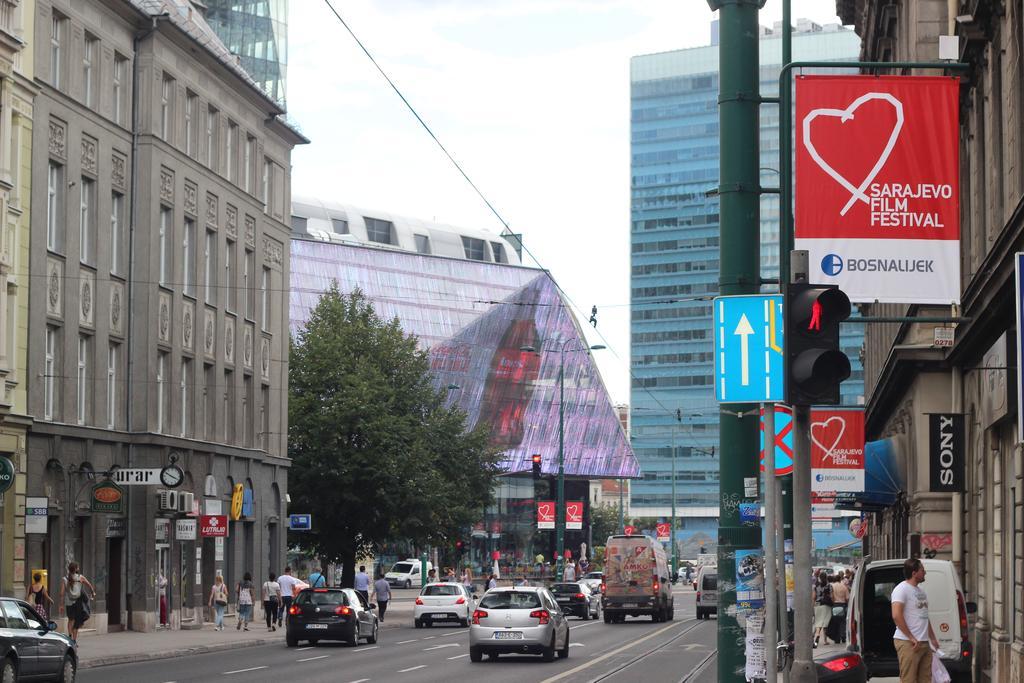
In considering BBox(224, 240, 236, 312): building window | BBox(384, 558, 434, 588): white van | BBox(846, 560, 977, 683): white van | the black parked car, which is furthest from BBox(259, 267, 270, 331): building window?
BBox(384, 558, 434, 588): white van

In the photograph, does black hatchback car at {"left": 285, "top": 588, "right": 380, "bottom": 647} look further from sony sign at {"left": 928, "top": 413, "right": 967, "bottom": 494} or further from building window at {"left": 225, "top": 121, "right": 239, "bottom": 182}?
building window at {"left": 225, "top": 121, "right": 239, "bottom": 182}

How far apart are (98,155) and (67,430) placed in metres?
7.36

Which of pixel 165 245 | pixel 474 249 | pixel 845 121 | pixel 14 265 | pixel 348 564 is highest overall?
pixel 474 249

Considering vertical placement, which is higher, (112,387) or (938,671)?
(112,387)

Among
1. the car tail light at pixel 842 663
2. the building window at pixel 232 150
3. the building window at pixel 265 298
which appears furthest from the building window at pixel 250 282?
the car tail light at pixel 842 663

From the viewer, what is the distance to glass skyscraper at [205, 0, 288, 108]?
69.8 m

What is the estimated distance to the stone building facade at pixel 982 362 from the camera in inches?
762

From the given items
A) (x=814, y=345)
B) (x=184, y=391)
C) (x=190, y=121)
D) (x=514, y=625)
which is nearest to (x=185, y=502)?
(x=184, y=391)

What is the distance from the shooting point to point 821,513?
3581 centimetres

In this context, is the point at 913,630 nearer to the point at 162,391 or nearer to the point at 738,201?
the point at 738,201

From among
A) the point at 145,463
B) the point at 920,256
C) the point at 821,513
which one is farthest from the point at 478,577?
the point at 920,256

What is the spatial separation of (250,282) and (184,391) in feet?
23.3

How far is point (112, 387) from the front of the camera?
4312 centimetres

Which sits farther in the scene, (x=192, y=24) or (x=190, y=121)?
(x=192, y=24)
